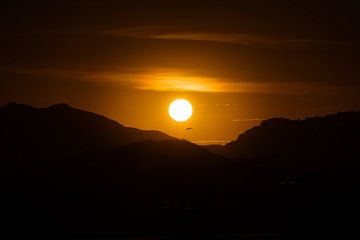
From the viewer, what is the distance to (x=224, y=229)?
170 metres

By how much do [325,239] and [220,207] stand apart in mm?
60333

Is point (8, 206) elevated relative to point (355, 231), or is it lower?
elevated

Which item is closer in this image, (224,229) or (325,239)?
(325,239)

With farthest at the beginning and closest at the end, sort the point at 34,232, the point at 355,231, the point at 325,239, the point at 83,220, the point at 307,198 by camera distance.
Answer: the point at 307,198, the point at 83,220, the point at 34,232, the point at 355,231, the point at 325,239

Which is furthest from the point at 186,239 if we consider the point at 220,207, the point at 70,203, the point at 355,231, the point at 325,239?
the point at 70,203

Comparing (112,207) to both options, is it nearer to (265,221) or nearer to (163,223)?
(163,223)

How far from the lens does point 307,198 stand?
633 ft

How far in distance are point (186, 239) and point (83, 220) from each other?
47056mm

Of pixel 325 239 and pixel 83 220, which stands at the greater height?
pixel 83 220

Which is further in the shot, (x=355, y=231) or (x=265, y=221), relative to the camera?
(x=265, y=221)

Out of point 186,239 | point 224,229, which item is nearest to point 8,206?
point 224,229

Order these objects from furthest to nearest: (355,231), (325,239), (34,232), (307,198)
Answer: (307,198) → (34,232) → (355,231) → (325,239)

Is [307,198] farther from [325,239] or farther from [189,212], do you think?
[325,239]

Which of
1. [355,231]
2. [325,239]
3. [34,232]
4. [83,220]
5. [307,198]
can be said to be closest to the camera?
[325,239]
